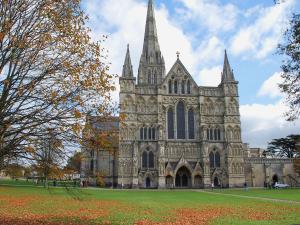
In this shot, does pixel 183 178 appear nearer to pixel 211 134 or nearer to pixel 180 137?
pixel 180 137

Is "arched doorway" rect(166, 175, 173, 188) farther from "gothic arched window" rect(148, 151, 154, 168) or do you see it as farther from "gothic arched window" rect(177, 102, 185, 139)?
"gothic arched window" rect(177, 102, 185, 139)

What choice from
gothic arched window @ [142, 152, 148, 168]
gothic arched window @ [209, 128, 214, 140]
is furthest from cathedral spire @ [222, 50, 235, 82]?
gothic arched window @ [142, 152, 148, 168]

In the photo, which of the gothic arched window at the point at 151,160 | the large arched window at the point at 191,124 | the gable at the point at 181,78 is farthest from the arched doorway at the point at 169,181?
the gable at the point at 181,78

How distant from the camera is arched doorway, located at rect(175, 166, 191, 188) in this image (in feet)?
193

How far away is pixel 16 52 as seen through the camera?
9.84 m

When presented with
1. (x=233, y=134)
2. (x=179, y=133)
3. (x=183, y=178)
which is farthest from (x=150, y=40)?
(x=183, y=178)

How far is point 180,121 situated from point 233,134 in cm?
955

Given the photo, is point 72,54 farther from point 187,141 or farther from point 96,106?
point 187,141

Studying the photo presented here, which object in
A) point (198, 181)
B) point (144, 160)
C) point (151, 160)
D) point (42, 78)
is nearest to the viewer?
point (42, 78)

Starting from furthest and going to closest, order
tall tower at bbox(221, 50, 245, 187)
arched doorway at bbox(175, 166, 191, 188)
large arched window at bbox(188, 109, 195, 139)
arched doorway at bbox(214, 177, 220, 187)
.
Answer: large arched window at bbox(188, 109, 195, 139) → arched doorway at bbox(214, 177, 220, 187) → tall tower at bbox(221, 50, 245, 187) → arched doorway at bbox(175, 166, 191, 188)

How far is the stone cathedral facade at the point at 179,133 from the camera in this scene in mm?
57125

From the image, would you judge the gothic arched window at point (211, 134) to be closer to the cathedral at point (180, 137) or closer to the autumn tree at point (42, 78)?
the cathedral at point (180, 137)

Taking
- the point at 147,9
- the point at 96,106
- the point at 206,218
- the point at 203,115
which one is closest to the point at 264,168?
the point at 203,115

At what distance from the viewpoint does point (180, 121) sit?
6047 centimetres
